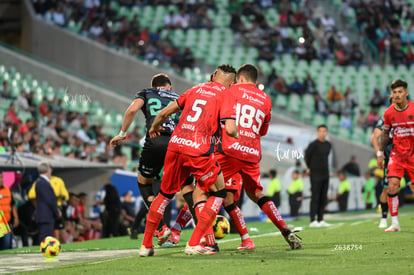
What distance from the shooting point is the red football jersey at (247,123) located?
34.5 feet

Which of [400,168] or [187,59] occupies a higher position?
[187,59]

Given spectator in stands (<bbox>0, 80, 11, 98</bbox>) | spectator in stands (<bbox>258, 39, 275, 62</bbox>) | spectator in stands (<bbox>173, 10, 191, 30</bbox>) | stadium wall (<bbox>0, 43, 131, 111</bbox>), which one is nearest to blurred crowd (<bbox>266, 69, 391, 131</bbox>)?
spectator in stands (<bbox>258, 39, 275, 62</bbox>)

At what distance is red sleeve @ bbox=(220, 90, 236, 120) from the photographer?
31.6 ft

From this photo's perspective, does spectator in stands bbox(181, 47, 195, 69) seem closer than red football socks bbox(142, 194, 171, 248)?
No

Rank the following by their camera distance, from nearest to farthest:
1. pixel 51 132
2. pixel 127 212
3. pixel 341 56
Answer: pixel 127 212, pixel 51 132, pixel 341 56

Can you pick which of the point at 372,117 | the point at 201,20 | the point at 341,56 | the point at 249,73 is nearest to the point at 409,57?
the point at 341,56

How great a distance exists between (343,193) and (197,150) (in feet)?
62.3

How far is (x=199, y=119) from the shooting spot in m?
9.80

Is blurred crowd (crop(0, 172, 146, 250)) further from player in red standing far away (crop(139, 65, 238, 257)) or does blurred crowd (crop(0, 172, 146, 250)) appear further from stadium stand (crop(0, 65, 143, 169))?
player in red standing far away (crop(139, 65, 238, 257))

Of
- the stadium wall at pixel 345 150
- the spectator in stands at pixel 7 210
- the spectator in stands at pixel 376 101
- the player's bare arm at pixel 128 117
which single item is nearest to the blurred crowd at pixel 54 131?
the spectator in stands at pixel 7 210

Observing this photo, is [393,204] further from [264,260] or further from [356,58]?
[356,58]

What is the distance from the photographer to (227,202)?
10570 millimetres

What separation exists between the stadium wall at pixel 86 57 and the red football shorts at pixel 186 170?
73.6ft

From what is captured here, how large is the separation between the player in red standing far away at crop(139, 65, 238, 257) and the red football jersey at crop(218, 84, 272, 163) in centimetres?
62
